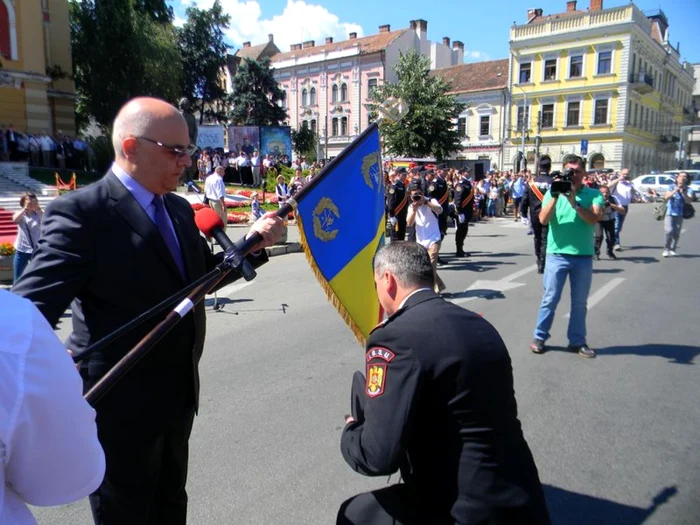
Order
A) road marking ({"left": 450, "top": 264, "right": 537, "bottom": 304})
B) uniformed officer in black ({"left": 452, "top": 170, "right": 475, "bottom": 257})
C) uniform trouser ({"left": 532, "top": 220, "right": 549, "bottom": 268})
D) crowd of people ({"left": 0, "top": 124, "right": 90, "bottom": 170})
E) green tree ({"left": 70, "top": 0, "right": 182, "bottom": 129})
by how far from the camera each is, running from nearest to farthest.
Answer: road marking ({"left": 450, "top": 264, "right": 537, "bottom": 304}), uniform trouser ({"left": 532, "top": 220, "right": 549, "bottom": 268}), uniformed officer in black ({"left": 452, "top": 170, "right": 475, "bottom": 257}), crowd of people ({"left": 0, "top": 124, "right": 90, "bottom": 170}), green tree ({"left": 70, "top": 0, "right": 182, "bottom": 129})

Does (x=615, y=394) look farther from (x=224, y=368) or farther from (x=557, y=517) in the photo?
(x=224, y=368)

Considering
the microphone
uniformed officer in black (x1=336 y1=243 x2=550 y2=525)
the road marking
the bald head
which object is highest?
the bald head

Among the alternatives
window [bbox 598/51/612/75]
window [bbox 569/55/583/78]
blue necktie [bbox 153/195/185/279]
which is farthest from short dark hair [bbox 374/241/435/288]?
window [bbox 569/55/583/78]

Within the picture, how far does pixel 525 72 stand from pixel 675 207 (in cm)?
4319

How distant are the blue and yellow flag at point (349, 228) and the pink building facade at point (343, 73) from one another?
52050 millimetres

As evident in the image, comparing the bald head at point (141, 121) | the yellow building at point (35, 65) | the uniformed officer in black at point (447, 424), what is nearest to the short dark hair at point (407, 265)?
the uniformed officer in black at point (447, 424)

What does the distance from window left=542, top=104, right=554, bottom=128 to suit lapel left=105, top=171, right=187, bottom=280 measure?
53.3 metres

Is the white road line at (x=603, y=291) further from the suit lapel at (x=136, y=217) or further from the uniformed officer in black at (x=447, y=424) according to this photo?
the suit lapel at (x=136, y=217)

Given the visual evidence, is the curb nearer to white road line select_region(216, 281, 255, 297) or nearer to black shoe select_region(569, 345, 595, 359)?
white road line select_region(216, 281, 255, 297)

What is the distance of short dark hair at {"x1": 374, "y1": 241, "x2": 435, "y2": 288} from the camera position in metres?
2.37

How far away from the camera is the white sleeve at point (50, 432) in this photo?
939 mm

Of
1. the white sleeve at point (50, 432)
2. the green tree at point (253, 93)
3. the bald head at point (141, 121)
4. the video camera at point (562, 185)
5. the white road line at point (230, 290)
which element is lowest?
the white road line at point (230, 290)

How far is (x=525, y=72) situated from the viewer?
51.0 meters

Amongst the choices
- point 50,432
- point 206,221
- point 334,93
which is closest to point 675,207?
point 206,221
